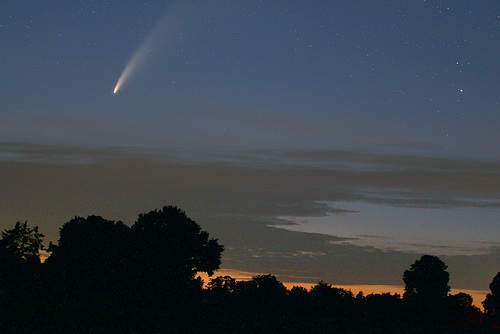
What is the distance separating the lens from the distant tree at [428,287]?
4491 inches

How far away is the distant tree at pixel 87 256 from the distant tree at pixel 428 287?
64.5 m

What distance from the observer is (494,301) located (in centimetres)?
11394

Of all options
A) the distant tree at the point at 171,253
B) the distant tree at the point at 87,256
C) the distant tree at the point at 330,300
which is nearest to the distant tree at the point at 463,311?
the distant tree at the point at 330,300

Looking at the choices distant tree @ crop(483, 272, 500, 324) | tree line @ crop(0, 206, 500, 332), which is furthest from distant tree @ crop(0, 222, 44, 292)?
distant tree @ crop(483, 272, 500, 324)

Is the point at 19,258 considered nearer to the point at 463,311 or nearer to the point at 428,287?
the point at 428,287

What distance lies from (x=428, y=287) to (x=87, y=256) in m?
71.3

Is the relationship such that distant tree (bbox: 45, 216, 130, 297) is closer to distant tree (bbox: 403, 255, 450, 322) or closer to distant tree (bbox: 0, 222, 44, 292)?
distant tree (bbox: 0, 222, 44, 292)

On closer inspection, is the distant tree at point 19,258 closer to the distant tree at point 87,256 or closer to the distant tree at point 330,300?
the distant tree at point 87,256

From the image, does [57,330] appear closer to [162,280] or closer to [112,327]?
[112,327]

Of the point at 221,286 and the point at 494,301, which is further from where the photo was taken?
the point at 221,286

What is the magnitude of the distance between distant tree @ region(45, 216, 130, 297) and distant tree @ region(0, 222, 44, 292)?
4.66m

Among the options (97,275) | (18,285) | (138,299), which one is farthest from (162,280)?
(18,285)

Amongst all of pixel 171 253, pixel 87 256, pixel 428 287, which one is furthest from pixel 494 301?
pixel 87 256

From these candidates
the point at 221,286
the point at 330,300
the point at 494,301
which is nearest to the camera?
the point at 494,301
